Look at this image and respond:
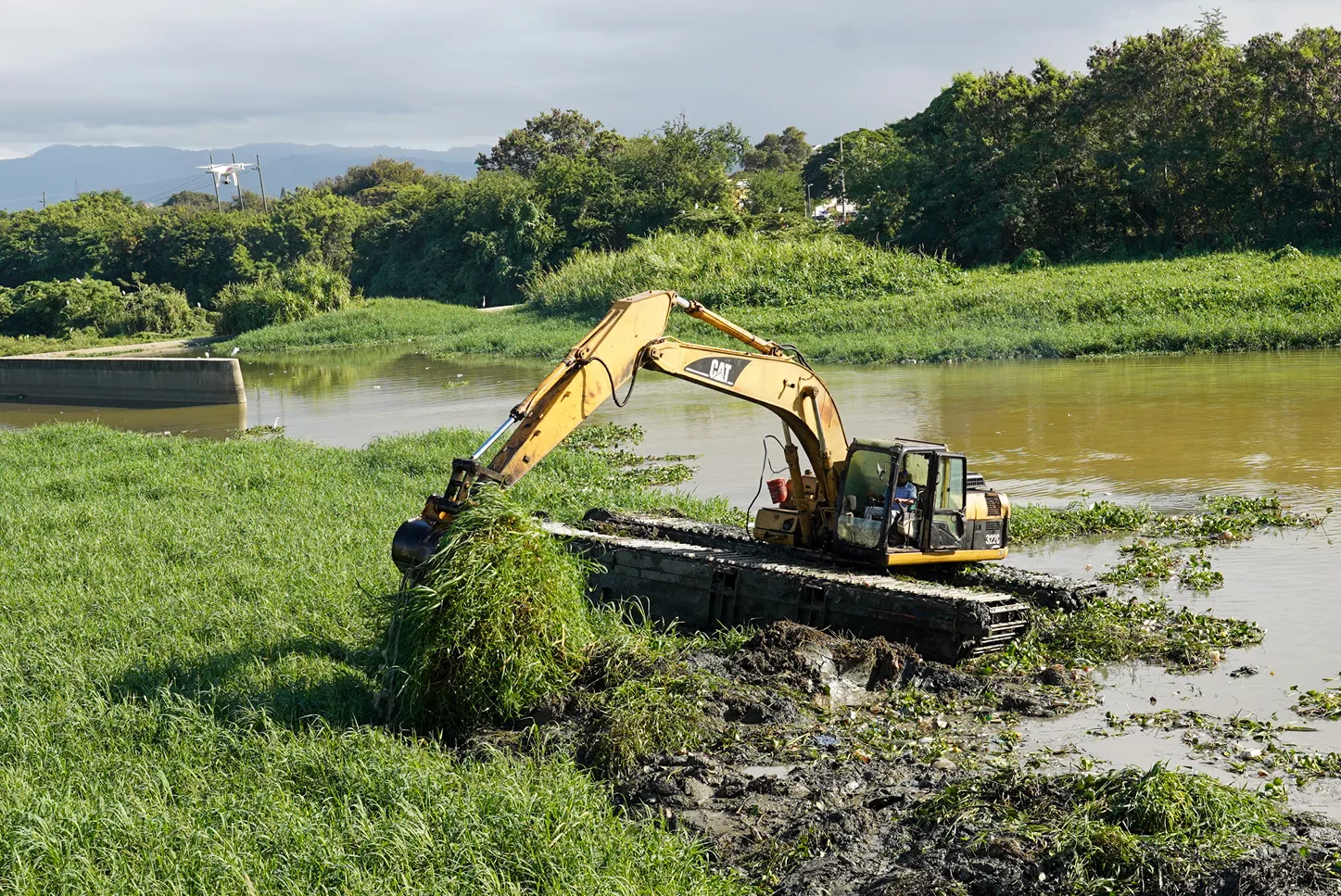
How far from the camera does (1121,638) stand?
33.8 ft

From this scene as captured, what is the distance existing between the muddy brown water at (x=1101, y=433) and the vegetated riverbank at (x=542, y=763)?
70 centimetres

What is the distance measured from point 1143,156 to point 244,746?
41325mm

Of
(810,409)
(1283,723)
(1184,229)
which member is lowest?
(1283,723)

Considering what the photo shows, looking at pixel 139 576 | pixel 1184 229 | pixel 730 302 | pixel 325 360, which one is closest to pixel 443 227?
pixel 325 360

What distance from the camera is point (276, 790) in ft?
24.2

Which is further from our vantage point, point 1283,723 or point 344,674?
point 344,674

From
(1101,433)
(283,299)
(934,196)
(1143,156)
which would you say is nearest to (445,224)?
(283,299)

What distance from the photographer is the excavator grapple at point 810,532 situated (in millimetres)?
10008

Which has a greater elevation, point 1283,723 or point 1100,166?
point 1100,166

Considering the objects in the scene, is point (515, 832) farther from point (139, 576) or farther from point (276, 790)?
point (139, 576)

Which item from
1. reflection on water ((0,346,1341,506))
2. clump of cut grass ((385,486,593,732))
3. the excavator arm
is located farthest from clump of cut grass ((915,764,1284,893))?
reflection on water ((0,346,1341,506))

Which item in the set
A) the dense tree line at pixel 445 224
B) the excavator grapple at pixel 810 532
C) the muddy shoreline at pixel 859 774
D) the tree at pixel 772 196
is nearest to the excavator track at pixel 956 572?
the excavator grapple at pixel 810 532

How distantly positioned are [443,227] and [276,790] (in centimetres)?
6305

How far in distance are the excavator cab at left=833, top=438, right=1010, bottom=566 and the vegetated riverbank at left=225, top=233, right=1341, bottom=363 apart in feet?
62.5
